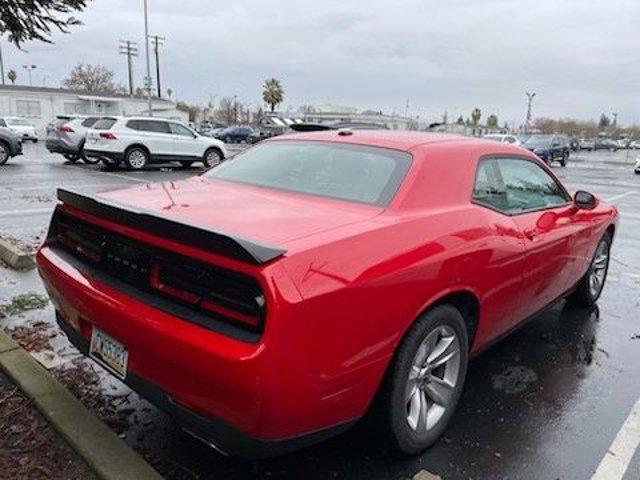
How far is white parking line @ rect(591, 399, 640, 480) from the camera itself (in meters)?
2.76

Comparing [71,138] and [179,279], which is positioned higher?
[179,279]

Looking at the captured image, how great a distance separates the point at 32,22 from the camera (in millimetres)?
4738

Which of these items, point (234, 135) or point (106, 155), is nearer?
point (106, 155)

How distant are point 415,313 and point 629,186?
65.0 feet

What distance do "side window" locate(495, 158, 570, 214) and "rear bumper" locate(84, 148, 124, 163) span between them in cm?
1497

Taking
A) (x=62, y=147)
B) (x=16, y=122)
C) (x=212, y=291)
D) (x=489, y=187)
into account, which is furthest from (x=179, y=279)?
(x=16, y=122)

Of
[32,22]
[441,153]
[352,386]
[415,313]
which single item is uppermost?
[32,22]

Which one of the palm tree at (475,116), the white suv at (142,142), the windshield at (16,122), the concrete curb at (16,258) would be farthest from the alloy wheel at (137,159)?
the palm tree at (475,116)

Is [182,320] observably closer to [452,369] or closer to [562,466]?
[452,369]

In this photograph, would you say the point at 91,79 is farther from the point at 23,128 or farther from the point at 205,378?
the point at 205,378

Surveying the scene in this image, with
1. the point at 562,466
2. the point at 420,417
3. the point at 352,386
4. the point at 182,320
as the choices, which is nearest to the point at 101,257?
the point at 182,320

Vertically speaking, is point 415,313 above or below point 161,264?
below

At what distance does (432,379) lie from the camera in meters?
2.88

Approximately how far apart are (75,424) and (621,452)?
108 inches
